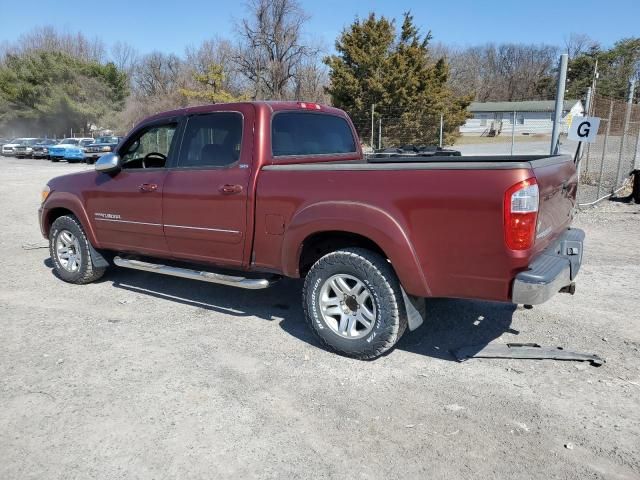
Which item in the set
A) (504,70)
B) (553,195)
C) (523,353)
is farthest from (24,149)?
(504,70)

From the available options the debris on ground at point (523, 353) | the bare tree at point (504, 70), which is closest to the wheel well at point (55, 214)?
the debris on ground at point (523, 353)

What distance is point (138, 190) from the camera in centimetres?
520

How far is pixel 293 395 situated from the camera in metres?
3.51

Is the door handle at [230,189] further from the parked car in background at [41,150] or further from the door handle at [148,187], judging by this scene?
the parked car in background at [41,150]

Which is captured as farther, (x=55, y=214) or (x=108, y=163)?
(x=55, y=214)

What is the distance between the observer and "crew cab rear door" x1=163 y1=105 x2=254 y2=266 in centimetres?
444

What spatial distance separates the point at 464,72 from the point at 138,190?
82153mm

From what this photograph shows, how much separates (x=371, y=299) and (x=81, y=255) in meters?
3.75

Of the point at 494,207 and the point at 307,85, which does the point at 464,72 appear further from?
the point at 494,207

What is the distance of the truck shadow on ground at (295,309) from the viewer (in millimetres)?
4397

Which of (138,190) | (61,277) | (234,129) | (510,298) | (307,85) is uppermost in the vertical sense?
(307,85)

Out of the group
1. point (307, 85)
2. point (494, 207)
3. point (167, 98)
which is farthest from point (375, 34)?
point (494, 207)

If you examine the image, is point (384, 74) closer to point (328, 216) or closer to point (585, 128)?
point (585, 128)

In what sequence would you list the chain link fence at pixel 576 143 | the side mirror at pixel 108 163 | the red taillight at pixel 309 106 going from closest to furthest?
1. the red taillight at pixel 309 106
2. the side mirror at pixel 108 163
3. the chain link fence at pixel 576 143
